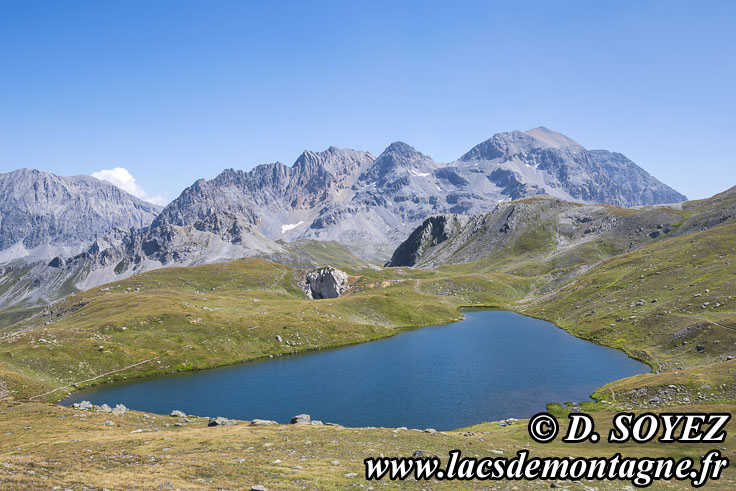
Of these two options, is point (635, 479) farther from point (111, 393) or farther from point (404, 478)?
point (111, 393)

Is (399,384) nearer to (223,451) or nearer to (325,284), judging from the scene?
(223,451)

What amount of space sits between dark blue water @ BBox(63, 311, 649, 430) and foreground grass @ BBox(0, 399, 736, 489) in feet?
49.3

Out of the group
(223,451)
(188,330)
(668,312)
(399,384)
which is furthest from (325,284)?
(223,451)

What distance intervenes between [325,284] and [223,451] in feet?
492

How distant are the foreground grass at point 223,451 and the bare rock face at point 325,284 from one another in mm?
129899

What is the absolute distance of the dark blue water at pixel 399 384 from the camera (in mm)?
61000

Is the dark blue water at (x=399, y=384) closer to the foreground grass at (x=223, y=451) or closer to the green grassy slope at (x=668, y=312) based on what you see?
the green grassy slope at (x=668, y=312)

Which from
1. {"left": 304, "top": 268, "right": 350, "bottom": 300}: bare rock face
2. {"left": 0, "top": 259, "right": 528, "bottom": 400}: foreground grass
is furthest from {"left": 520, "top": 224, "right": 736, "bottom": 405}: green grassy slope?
{"left": 304, "top": 268, "right": 350, "bottom": 300}: bare rock face

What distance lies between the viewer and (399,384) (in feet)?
244

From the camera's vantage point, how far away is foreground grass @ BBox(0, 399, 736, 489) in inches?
974

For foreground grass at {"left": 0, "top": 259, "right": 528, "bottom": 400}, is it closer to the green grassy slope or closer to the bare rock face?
the bare rock face

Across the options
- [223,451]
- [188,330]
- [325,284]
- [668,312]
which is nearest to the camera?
[223,451]

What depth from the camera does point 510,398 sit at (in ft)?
213

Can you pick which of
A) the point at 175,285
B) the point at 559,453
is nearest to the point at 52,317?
the point at 175,285
